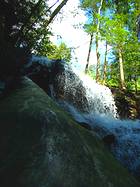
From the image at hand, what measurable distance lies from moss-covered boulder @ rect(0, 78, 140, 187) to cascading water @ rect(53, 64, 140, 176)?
133 inches

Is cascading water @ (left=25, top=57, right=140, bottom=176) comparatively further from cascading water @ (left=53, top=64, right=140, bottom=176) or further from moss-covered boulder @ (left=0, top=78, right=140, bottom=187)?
moss-covered boulder @ (left=0, top=78, right=140, bottom=187)

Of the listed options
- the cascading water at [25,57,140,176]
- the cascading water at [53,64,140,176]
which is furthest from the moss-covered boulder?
the cascading water at [53,64,140,176]

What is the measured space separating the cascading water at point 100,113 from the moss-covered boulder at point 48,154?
3374mm

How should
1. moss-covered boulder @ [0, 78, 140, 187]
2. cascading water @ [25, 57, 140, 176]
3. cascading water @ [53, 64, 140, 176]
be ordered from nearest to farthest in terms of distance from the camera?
moss-covered boulder @ [0, 78, 140, 187]
cascading water @ [53, 64, 140, 176]
cascading water @ [25, 57, 140, 176]

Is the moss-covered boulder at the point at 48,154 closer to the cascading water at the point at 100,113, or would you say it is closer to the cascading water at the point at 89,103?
the cascading water at the point at 89,103

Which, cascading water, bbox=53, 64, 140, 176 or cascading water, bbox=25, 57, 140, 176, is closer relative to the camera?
cascading water, bbox=53, 64, 140, 176

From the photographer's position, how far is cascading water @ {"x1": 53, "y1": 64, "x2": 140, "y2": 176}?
7.96 metres

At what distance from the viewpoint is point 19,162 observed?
10.1ft

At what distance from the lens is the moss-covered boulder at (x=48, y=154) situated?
117 inches

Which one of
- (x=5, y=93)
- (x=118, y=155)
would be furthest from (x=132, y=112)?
(x=5, y=93)

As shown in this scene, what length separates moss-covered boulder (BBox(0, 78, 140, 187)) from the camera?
2.96 m

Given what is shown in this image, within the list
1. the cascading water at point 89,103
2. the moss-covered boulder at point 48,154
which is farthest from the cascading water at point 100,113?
the moss-covered boulder at point 48,154

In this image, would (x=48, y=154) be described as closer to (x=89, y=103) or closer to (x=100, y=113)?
(x=89, y=103)

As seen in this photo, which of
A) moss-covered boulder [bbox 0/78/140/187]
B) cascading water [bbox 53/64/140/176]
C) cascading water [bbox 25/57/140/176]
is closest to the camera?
moss-covered boulder [bbox 0/78/140/187]
